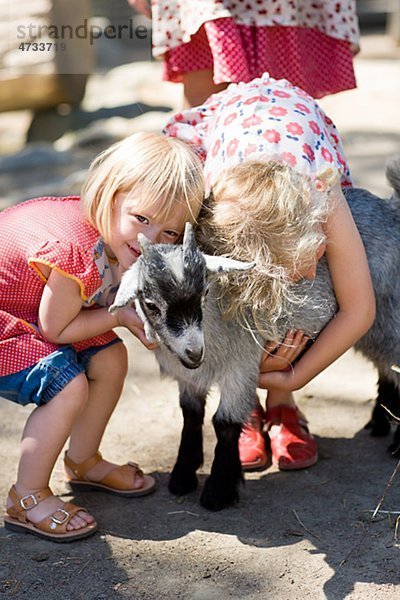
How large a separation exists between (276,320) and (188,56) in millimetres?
1130

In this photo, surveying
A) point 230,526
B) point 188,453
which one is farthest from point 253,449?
point 230,526

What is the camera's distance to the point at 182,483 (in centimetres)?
274

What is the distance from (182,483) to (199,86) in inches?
55.2

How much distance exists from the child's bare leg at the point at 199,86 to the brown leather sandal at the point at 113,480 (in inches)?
51.4

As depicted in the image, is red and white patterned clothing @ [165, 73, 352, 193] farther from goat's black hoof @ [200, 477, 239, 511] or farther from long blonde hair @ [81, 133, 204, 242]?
goat's black hoof @ [200, 477, 239, 511]

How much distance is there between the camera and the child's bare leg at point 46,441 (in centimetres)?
249

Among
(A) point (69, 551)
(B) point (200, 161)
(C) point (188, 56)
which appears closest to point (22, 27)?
(C) point (188, 56)

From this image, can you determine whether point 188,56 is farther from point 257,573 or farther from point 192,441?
point 257,573

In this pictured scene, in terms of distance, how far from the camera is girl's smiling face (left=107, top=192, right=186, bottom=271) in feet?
7.68

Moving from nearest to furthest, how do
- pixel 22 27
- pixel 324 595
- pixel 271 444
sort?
pixel 324 595, pixel 271 444, pixel 22 27

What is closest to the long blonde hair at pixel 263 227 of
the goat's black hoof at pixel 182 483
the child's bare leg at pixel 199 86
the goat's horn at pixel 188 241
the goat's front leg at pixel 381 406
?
the goat's horn at pixel 188 241

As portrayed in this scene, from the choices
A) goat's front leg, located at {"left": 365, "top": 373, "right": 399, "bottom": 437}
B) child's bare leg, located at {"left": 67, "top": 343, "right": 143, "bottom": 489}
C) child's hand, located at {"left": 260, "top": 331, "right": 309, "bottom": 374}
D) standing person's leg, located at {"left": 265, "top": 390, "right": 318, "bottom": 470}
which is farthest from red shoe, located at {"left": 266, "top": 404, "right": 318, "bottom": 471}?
child's bare leg, located at {"left": 67, "top": 343, "right": 143, "bottom": 489}

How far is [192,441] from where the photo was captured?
2756mm

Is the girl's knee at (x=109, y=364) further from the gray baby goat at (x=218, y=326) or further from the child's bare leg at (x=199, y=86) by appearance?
A: the child's bare leg at (x=199, y=86)
